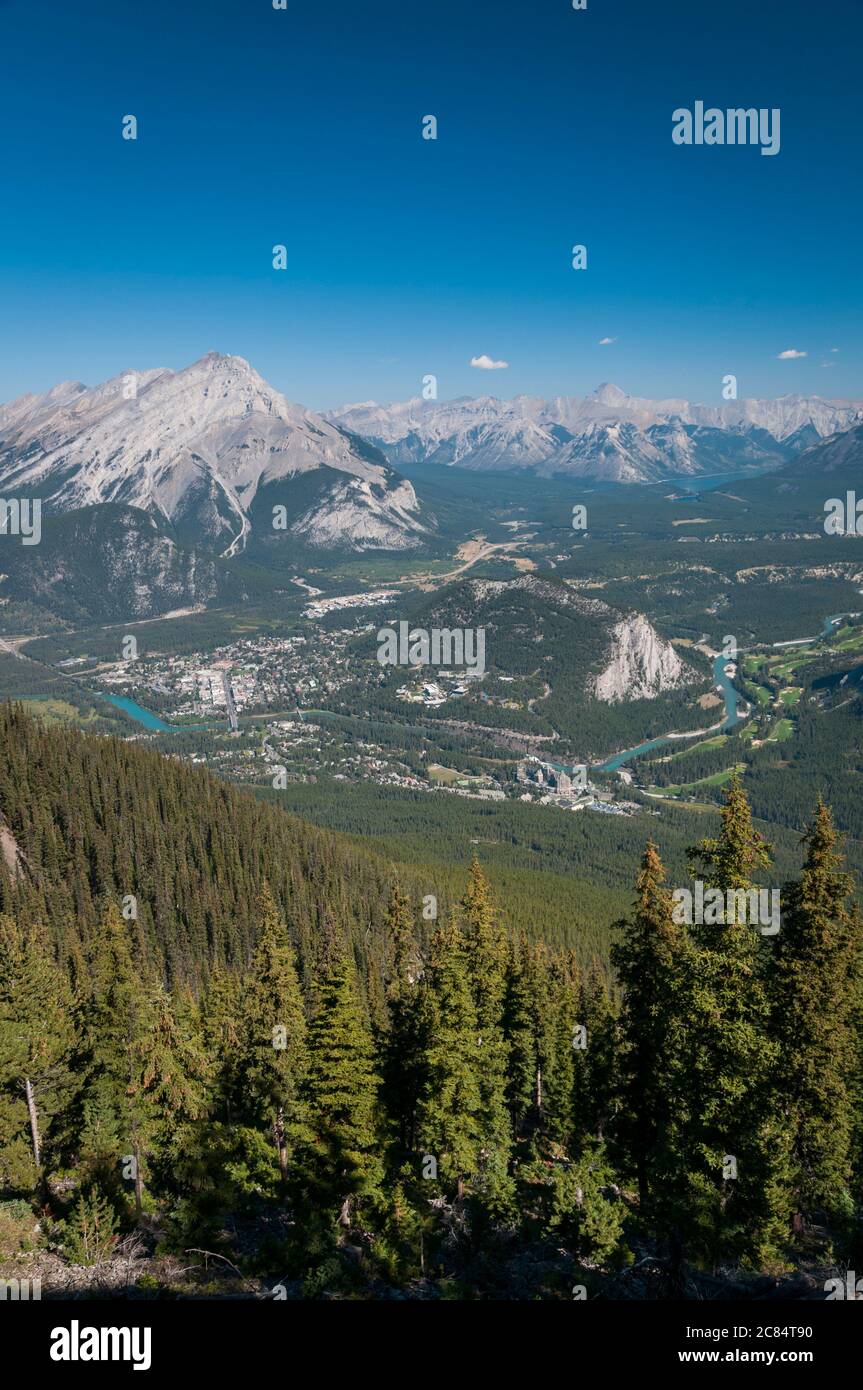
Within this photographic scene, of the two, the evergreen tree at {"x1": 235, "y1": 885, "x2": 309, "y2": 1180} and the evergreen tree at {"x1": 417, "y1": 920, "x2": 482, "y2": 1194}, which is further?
the evergreen tree at {"x1": 235, "y1": 885, "x2": 309, "y2": 1180}

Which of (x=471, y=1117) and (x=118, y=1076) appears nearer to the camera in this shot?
(x=471, y=1117)

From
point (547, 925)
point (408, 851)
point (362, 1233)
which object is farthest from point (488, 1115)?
point (408, 851)

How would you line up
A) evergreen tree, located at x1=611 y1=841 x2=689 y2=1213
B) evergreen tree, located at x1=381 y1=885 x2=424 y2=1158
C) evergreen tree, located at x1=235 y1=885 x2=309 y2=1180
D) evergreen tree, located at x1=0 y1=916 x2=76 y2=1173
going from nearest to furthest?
evergreen tree, located at x1=611 y1=841 x2=689 y2=1213 → evergreen tree, located at x1=0 y1=916 x2=76 y2=1173 → evergreen tree, located at x1=235 y1=885 x2=309 y2=1180 → evergreen tree, located at x1=381 y1=885 x2=424 y2=1158

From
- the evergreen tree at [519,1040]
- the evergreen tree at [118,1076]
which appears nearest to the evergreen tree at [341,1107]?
the evergreen tree at [118,1076]

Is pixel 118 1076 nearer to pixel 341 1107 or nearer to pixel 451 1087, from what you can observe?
pixel 341 1107

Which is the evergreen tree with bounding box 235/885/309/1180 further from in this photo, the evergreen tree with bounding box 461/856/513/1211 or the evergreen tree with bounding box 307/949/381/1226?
the evergreen tree with bounding box 461/856/513/1211

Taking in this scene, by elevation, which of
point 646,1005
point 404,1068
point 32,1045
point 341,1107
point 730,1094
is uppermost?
point 730,1094

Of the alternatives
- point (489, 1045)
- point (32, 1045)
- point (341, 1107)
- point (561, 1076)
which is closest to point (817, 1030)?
point (489, 1045)

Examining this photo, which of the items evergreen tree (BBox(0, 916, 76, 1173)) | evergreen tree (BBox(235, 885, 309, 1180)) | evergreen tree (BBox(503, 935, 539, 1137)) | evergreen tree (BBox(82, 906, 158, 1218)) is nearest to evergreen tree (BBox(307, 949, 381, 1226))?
evergreen tree (BBox(235, 885, 309, 1180))

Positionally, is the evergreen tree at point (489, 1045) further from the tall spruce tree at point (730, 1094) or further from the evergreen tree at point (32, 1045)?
the evergreen tree at point (32, 1045)
